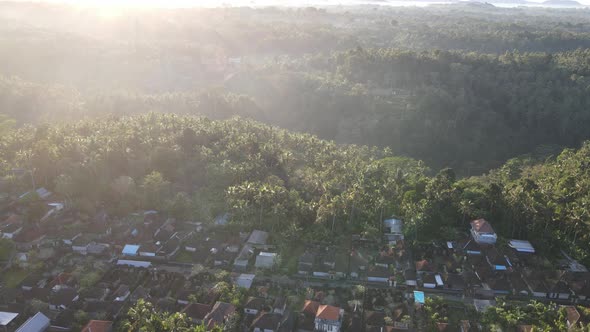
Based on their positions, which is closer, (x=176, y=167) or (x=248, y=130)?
(x=176, y=167)

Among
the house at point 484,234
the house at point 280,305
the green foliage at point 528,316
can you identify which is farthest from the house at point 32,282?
the house at point 484,234

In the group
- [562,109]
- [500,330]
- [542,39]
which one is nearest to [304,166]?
[500,330]

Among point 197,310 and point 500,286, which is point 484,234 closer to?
point 500,286

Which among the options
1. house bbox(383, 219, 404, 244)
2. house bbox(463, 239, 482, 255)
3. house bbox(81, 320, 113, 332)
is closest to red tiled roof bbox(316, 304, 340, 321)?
house bbox(383, 219, 404, 244)

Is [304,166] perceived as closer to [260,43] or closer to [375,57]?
[375,57]

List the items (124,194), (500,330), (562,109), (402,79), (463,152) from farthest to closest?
(402,79), (562,109), (463,152), (124,194), (500,330)

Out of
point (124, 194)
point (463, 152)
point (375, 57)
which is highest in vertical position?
point (375, 57)

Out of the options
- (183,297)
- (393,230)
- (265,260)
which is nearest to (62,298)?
(183,297)
